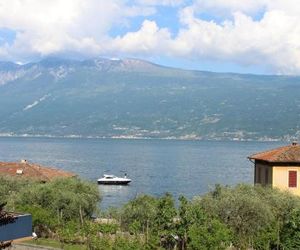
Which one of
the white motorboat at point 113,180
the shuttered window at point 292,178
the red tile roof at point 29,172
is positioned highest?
the shuttered window at point 292,178

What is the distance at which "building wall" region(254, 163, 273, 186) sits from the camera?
4773cm

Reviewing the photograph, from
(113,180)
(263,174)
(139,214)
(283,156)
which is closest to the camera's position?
(139,214)

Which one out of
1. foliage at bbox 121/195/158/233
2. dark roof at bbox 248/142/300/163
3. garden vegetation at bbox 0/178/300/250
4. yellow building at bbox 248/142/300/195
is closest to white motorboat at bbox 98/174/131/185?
dark roof at bbox 248/142/300/163

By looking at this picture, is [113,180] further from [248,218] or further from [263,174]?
[248,218]

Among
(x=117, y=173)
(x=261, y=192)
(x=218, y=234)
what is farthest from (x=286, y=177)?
(x=117, y=173)

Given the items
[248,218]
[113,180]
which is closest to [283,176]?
[248,218]

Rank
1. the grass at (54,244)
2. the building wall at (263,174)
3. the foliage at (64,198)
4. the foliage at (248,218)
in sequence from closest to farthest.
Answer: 1. the foliage at (248,218)
2. the grass at (54,244)
3. the foliage at (64,198)
4. the building wall at (263,174)

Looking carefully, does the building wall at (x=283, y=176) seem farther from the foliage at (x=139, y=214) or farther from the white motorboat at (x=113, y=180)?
the white motorboat at (x=113, y=180)

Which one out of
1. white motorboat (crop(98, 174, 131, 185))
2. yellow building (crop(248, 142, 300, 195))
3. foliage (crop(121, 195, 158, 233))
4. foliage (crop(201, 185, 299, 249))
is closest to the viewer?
foliage (crop(201, 185, 299, 249))

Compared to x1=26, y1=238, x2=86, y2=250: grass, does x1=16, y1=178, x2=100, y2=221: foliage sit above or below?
above

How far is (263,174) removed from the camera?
162 feet

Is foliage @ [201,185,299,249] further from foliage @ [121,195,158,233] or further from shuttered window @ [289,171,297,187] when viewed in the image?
shuttered window @ [289,171,297,187]

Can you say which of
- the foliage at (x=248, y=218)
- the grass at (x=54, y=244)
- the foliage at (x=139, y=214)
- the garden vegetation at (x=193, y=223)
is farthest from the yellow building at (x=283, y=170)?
the grass at (x=54, y=244)

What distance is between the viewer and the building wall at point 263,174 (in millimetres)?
47731
